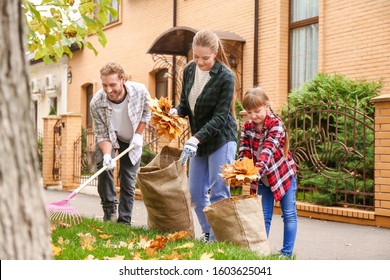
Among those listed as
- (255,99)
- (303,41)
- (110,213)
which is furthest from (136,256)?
(303,41)

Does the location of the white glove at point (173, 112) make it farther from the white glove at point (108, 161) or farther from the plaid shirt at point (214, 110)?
the white glove at point (108, 161)

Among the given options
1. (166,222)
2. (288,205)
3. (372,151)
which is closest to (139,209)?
(372,151)

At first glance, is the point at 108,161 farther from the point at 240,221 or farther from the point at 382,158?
the point at 382,158

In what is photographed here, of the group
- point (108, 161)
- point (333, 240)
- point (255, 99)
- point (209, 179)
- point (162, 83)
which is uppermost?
point (162, 83)

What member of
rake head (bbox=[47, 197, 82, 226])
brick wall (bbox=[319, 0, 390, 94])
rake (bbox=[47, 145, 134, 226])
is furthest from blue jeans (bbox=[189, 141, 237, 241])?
brick wall (bbox=[319, 0, 390, 94])

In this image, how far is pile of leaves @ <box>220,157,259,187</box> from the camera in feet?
15.0

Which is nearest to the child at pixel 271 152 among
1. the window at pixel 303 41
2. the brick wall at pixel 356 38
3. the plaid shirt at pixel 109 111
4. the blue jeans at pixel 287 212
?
the blue jeans at pixel 287 212

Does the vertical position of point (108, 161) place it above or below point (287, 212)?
above

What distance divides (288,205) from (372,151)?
3.19 metres

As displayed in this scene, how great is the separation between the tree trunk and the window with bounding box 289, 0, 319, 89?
10463 mm

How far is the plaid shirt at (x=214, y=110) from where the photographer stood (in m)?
5.05

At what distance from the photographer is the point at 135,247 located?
4867 millimetres

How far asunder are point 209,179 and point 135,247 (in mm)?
891

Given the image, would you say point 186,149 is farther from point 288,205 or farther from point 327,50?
point 327,50
